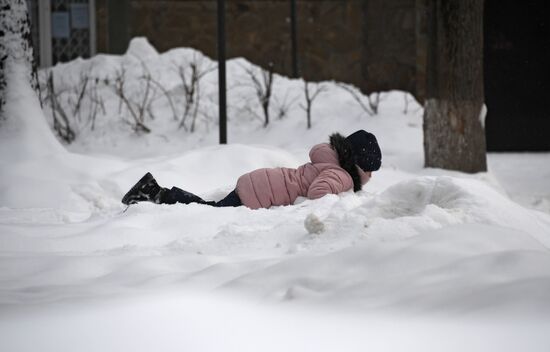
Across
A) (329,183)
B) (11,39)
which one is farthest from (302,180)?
(11,39)

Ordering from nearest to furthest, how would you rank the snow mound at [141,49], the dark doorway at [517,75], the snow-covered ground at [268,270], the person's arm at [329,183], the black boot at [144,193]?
the snow-covered ground at [268,270]
the person's arm at [329,183]
the black boot at [144,193]
the dark doorway at [517,75]
the snow mound at [141,49]

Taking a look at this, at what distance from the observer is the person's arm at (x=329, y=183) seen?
14.4 feet

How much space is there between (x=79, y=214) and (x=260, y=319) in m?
2.69

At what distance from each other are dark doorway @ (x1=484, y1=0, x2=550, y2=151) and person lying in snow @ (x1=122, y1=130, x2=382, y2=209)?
5575 millimetres

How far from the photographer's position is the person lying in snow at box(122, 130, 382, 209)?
4.48m

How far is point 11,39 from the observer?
244 inches

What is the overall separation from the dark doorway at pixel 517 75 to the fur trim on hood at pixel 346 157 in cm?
559

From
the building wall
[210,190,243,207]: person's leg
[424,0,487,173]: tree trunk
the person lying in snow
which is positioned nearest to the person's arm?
the person lying in snow

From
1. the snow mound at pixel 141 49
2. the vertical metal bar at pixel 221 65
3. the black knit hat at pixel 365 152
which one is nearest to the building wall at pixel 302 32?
the snow mound at pixel 141 49

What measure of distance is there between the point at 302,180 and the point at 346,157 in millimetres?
308

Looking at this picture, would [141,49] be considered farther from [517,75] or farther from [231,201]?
[231,201]

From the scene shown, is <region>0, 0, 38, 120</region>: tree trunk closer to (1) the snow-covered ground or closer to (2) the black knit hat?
(1) the snow-covered ground

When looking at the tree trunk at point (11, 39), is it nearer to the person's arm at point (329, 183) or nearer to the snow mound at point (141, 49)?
the person's arm at point (329, 183)

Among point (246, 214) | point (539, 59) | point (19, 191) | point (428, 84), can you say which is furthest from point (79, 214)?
point (539, 59)
